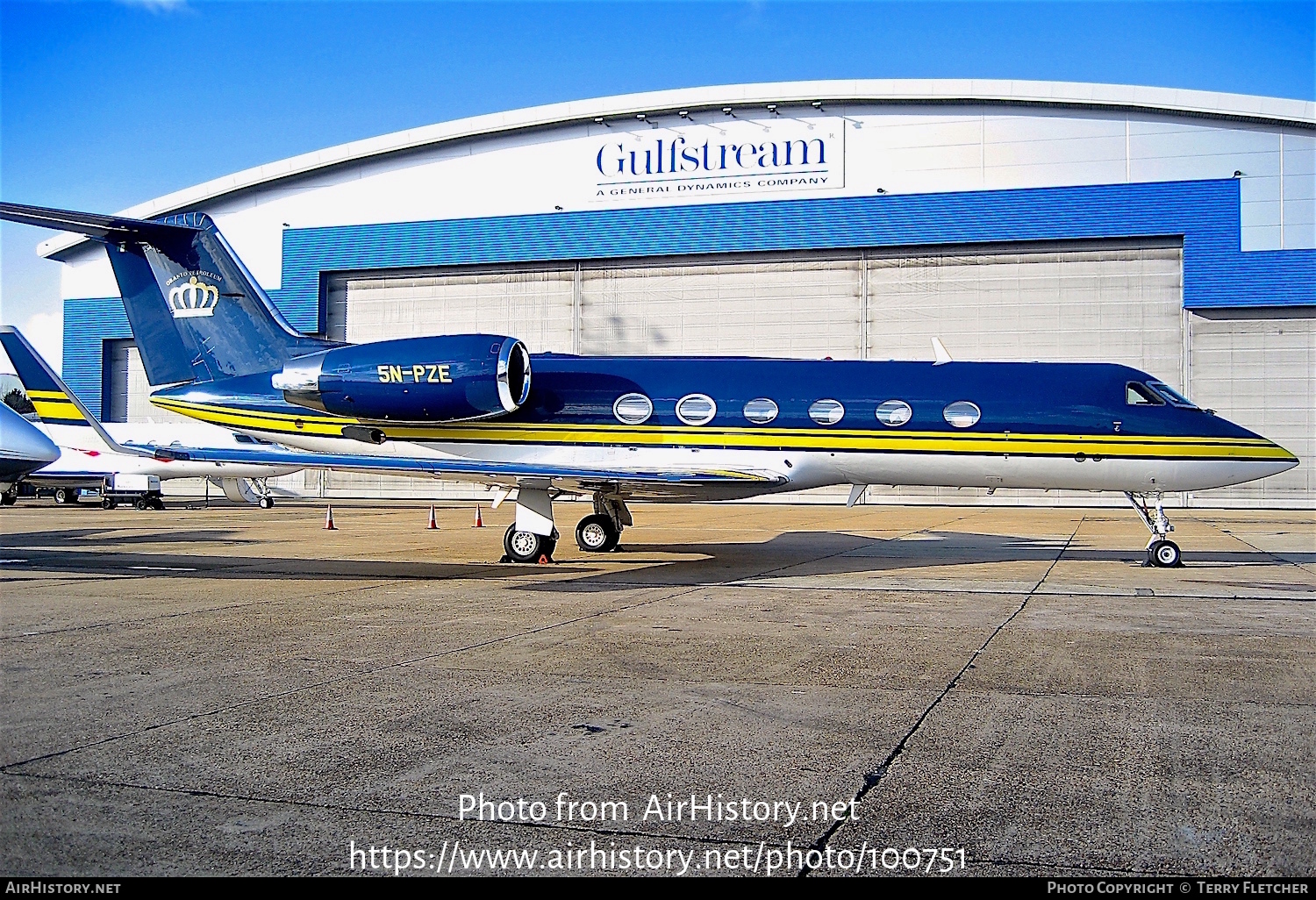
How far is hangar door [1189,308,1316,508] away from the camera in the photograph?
116 feet

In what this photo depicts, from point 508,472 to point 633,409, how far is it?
2.57 meters

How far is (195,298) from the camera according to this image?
1642 centimetres

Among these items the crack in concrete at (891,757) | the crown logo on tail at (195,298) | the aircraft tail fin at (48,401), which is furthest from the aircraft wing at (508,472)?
the aircraft tail fin at (48,401)

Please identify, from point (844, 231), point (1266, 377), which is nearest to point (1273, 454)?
point (1266, 377)

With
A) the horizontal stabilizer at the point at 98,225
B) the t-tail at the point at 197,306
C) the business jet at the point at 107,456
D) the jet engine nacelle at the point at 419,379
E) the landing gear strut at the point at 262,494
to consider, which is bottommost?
the landing gear strut at the point at 262,494

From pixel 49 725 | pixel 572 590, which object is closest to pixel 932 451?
pixel 572 590

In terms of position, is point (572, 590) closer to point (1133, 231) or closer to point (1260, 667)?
point (1260, 667)

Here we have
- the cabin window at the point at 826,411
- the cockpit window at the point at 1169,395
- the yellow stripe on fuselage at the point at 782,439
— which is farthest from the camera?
the cabin window at the point at 826,411

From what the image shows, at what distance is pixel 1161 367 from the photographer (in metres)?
35.8

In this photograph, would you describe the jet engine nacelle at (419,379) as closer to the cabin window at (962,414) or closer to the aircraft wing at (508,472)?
the aircraft wing at (508,472)

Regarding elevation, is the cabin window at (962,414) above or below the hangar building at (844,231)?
below

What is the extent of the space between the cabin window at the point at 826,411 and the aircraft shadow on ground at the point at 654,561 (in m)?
2.07

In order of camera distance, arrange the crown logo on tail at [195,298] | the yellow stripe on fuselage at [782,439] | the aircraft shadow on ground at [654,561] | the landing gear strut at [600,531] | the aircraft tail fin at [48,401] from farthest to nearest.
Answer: the aircraft tail fin at [48,401]
the landing gear strut at [600,531]
the crown logo on tail at [195,298]
the yellow stripe on fuselage at [782,439]
the aircraft shadow on ground at [654,561]

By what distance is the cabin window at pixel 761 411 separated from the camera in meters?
14.8
